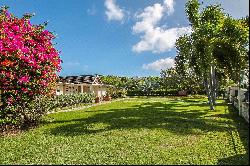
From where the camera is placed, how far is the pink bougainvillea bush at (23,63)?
56.9ft

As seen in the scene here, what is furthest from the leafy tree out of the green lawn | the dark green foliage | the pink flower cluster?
the dark green foliage

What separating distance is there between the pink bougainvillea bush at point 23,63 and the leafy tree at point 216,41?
39.6ft

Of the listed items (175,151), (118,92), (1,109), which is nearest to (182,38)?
(1,109)

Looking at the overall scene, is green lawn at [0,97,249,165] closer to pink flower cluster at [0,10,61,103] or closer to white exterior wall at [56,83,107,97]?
pink flower cluster at [0,10,61,103]

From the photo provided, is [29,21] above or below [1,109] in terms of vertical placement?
above

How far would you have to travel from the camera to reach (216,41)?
25.4 m

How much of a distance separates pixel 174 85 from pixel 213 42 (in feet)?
196

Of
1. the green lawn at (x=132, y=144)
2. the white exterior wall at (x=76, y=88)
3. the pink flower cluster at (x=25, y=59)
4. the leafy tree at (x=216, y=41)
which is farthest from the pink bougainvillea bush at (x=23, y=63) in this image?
the white exterior wall at (x=76, y=88)

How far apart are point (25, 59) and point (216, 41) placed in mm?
14519

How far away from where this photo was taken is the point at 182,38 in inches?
1500

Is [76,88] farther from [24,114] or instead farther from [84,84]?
Result: [24,114]

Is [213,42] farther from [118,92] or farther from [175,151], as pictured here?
[118,92]

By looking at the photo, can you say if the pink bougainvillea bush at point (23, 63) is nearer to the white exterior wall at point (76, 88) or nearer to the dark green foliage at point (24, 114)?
the dark green foliage at point (24, 114)

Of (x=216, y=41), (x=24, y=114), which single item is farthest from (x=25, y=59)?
(x=216, y=41)
